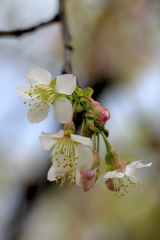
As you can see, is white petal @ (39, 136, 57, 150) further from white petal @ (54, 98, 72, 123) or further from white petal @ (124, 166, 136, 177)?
white petal @ (124, 166, 136, 177)

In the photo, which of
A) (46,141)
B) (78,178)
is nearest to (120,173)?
(78,178)

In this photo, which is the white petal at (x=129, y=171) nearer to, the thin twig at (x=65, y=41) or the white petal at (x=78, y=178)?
the white petal at (x=78, y=178)

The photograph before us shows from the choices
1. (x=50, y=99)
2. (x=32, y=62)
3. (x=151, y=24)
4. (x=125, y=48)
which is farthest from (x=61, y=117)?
(x=151, y=24)

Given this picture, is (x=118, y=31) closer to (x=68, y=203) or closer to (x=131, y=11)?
(x=131, y=11)

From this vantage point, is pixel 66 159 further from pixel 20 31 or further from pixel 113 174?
pixel 20 31

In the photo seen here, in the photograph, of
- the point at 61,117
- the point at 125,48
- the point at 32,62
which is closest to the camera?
the point at 61,117

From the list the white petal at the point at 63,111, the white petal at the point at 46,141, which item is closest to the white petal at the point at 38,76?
the white petal at the point at 63,111
